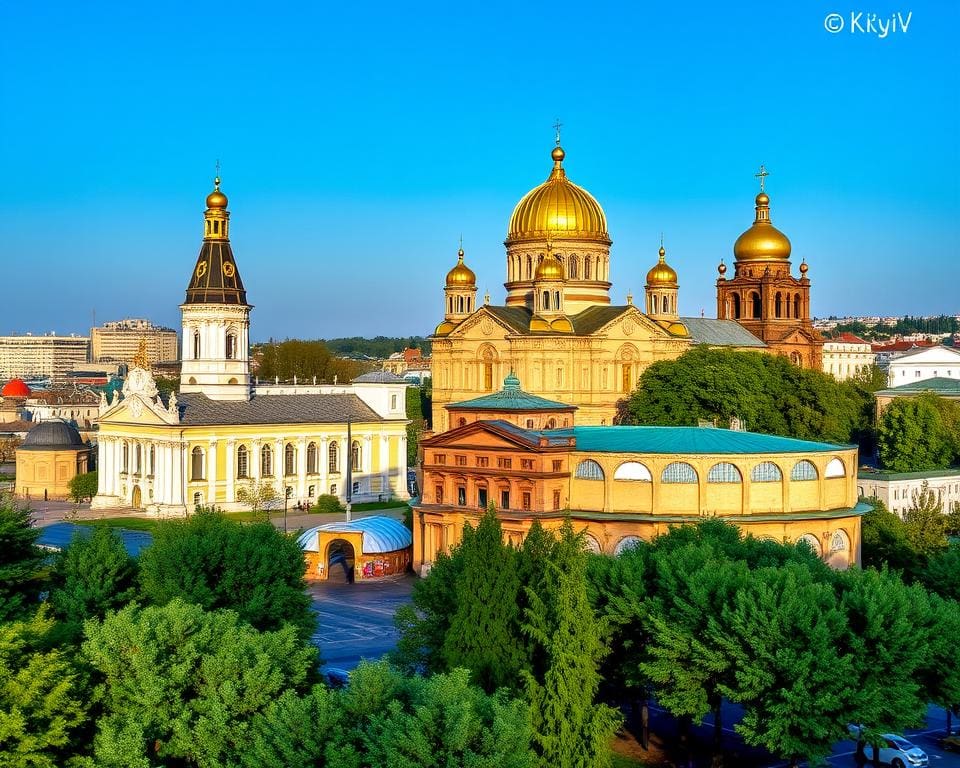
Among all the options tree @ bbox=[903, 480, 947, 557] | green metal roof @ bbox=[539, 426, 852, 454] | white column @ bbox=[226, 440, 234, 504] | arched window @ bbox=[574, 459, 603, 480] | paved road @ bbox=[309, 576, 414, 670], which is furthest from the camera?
white column @ bbox=[226, 440, 234, 504]

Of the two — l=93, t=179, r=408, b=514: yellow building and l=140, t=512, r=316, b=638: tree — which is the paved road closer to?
l=140, t=512, r=316, b=638: tree

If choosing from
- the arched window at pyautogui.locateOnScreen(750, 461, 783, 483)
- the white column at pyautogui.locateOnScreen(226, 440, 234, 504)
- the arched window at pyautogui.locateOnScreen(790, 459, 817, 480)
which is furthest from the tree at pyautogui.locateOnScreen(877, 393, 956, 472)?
the white column at pyautogui.locateOnScreen(226, 440, 234, 504)

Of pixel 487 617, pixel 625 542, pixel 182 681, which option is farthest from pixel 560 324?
pixel 182 681

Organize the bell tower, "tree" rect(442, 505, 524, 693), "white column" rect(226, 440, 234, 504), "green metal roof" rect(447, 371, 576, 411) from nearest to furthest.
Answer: "tree" rect(442, 505, 524, 693) < "green metal roof" rect(447, 371, 576, 411) < "white column" rect(226, 440, 234, 504) < the bell tower

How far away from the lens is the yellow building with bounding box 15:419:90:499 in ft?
326

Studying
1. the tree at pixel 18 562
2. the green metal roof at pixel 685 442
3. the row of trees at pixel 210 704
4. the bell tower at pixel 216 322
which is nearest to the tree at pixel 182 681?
the row of trees at pixel 210 704

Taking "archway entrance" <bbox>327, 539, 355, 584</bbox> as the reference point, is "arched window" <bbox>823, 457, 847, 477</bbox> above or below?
above

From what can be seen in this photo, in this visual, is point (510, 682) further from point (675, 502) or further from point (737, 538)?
point (675, 502)

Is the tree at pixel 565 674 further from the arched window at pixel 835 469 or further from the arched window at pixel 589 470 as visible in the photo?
the arched window at pixel 835 469

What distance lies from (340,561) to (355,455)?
2655 centimetres

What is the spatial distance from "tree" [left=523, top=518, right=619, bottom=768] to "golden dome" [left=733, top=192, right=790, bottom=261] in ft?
297

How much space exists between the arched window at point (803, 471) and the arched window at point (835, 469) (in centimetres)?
62

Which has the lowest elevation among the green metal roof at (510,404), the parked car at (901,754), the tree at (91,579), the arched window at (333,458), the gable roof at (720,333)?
the parked car at (901,754)

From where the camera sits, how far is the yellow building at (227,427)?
86.5m
